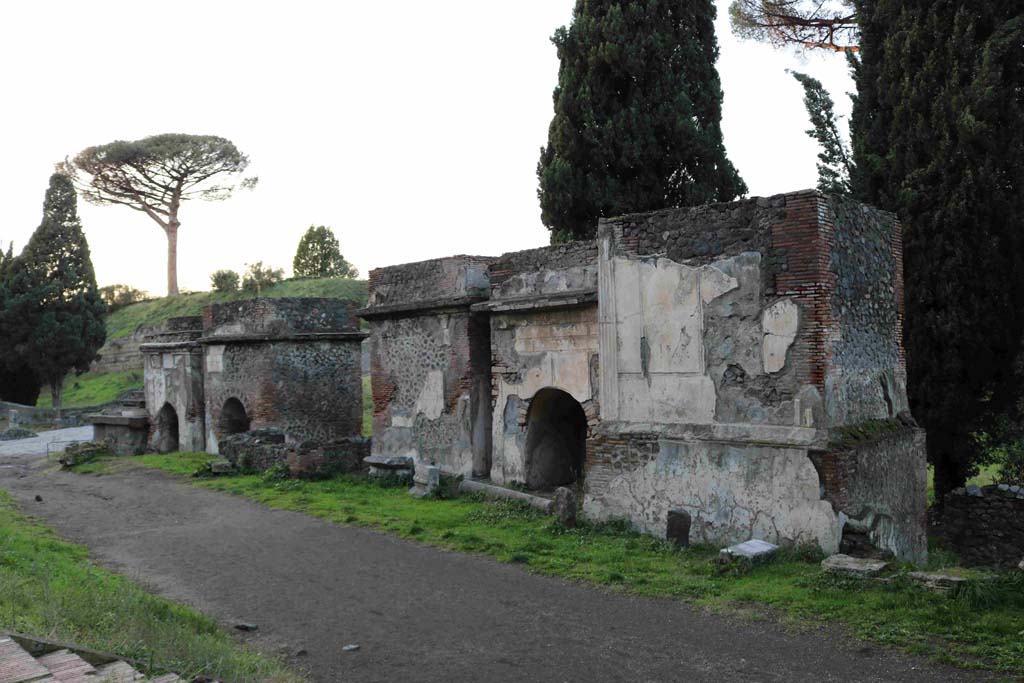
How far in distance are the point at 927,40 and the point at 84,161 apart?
42698 mm

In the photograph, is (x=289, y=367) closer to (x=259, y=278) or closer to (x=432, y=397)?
(x=432, y=397)

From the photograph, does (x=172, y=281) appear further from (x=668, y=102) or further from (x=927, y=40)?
(x=927, y=40)

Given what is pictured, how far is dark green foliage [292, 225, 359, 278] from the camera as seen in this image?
153 ft

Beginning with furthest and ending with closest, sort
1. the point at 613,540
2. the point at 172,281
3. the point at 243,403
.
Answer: the point at 172,281 → the point at 243,403 → the point at 613,540

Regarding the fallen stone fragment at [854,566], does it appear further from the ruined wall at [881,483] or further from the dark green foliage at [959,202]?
the dark green foliage at [959,202]

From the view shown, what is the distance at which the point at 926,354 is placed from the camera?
12.5 meters

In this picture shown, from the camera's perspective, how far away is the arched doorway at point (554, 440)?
12.7 meters

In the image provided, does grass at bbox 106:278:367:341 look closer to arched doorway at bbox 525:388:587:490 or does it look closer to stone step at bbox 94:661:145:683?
arched doorway at bbox 525:388:587:490

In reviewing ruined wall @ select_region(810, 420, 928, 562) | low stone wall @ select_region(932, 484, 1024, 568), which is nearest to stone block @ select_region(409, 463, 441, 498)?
ruined wall @ select_region(810, 420, 928, 562)

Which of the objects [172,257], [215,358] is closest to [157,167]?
[172,257]

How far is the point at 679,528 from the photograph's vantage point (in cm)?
959

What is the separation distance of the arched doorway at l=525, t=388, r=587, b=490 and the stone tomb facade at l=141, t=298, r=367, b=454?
292 inches

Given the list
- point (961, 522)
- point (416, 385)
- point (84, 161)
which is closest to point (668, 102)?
point (416, 385)

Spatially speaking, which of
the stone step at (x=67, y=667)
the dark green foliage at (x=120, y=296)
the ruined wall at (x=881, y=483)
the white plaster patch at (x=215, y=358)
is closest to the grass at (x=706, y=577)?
the ruined wall at (x=881, y=483)
